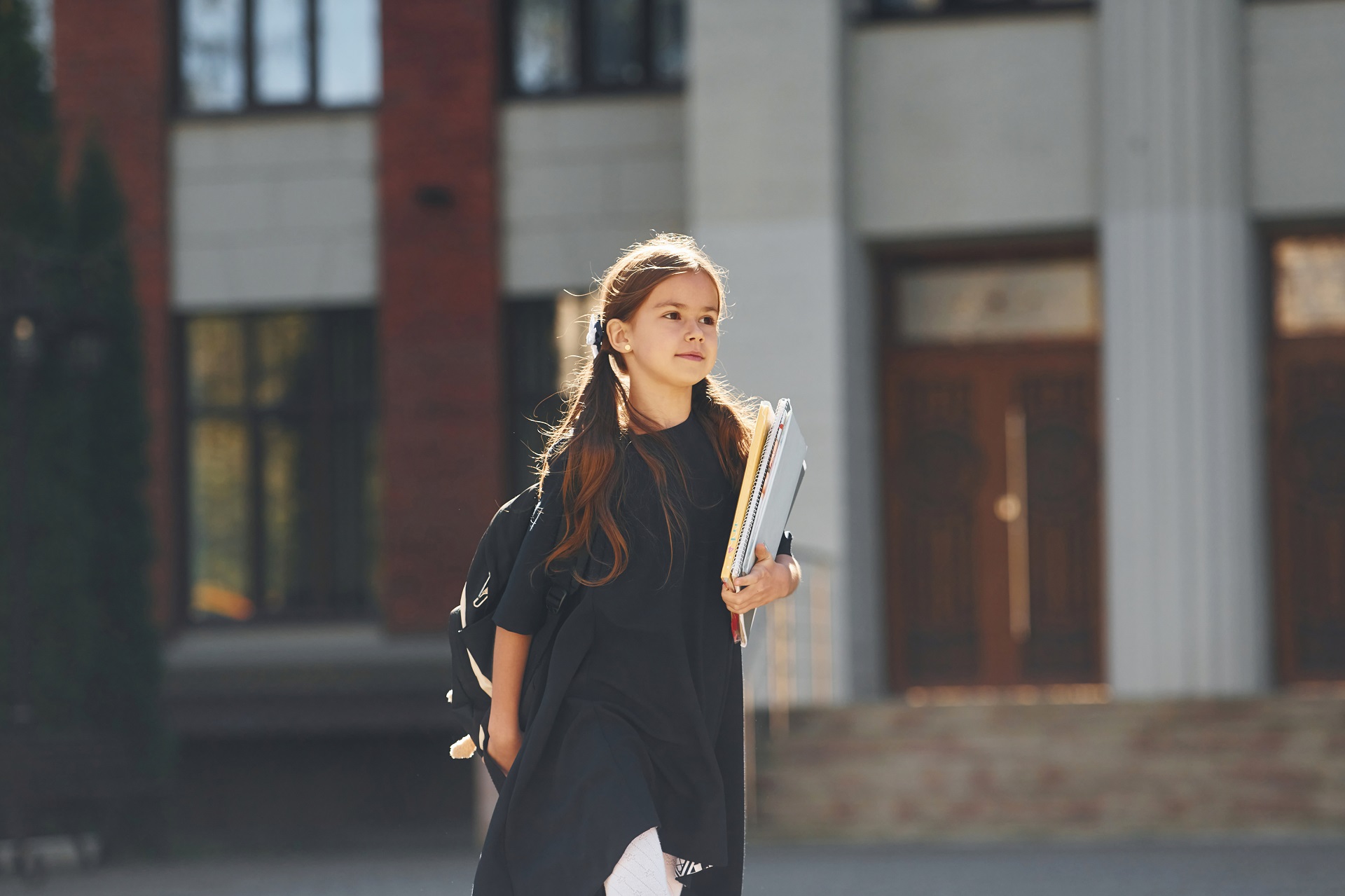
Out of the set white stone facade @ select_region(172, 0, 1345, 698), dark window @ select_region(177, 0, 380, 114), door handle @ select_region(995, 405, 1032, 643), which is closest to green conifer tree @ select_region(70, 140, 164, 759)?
dark window @ select_region(177, 0, 380, 114)

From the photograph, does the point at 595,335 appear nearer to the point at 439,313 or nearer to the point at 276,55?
the point at 439,313

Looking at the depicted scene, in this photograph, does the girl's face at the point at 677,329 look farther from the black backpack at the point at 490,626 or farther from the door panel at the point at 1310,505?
the door panel at the point at 1310,505

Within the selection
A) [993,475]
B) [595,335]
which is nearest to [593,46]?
[993,475]

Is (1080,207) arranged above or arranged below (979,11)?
below

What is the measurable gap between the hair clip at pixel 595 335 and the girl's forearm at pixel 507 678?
572 mm

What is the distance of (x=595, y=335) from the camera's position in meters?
3.53

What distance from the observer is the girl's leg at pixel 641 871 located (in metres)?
3.20

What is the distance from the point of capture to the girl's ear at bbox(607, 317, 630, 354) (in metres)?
3.47

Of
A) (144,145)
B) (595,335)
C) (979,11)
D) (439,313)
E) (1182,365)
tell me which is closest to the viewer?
(595,335)

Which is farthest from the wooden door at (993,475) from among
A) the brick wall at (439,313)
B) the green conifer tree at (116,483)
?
the green conifer tree at (116,483)

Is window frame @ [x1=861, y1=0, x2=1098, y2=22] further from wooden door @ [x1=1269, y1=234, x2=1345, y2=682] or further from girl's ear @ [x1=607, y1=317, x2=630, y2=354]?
girl's ear @ [x1=607, y1=317, x2=630, y2=354]

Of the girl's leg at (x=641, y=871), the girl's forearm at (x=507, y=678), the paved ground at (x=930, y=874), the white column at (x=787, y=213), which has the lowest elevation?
the paved ground at (x=930, y=874)

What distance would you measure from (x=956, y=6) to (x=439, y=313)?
424cm

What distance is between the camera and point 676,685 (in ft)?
10.9
